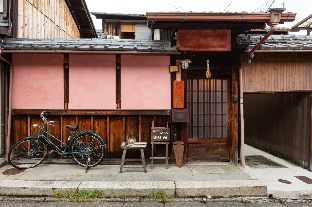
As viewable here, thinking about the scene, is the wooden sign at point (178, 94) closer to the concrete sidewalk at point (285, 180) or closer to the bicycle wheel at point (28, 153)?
the concrete sidewalk at point (285, 180)

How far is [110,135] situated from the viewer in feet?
23.3

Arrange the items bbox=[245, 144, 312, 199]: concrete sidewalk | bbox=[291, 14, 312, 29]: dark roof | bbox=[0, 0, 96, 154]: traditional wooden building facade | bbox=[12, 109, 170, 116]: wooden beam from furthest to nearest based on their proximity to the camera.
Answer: bbox=[291, 14, 312, 29]: dark roof < bbox=[0, 0, 96, 154]: traditional wooden building facade < bbox=[12, 109, 170, 116]: wooden beam < bbox=[245, 144, 312, 199]: concrete sidewalk

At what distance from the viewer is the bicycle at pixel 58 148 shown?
255 inches

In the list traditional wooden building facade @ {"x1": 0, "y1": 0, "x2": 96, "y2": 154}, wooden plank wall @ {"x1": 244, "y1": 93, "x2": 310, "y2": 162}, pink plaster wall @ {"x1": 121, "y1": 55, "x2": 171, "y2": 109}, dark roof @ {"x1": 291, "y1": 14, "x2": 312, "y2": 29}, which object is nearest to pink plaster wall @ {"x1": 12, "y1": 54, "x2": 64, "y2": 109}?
traditional wooden building facade @ {"x1": 0, "y1": 0, "x2": 96, "y2": 154}

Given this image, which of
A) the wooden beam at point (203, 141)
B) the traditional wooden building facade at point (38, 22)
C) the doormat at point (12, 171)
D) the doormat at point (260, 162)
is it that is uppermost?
the traditional wooden building facade at point (38, 22)

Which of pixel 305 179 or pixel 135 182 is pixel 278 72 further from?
pixel 135 182

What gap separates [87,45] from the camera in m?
6.78

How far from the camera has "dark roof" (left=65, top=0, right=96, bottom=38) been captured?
13.6 meters

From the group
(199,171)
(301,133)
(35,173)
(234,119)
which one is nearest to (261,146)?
(301,133)

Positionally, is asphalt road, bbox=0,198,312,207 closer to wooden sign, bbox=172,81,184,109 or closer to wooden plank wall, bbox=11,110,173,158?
wooden plank wall, bbox=11,110,173,158

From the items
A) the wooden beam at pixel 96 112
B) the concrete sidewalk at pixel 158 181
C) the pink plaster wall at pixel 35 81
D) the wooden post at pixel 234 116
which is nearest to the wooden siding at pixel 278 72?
the wooden post at pixel 234 116

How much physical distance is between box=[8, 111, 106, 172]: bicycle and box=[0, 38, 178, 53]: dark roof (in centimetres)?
243

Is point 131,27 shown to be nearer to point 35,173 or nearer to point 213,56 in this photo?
point 213,56

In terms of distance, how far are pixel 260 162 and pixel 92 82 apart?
8147 millimetres
